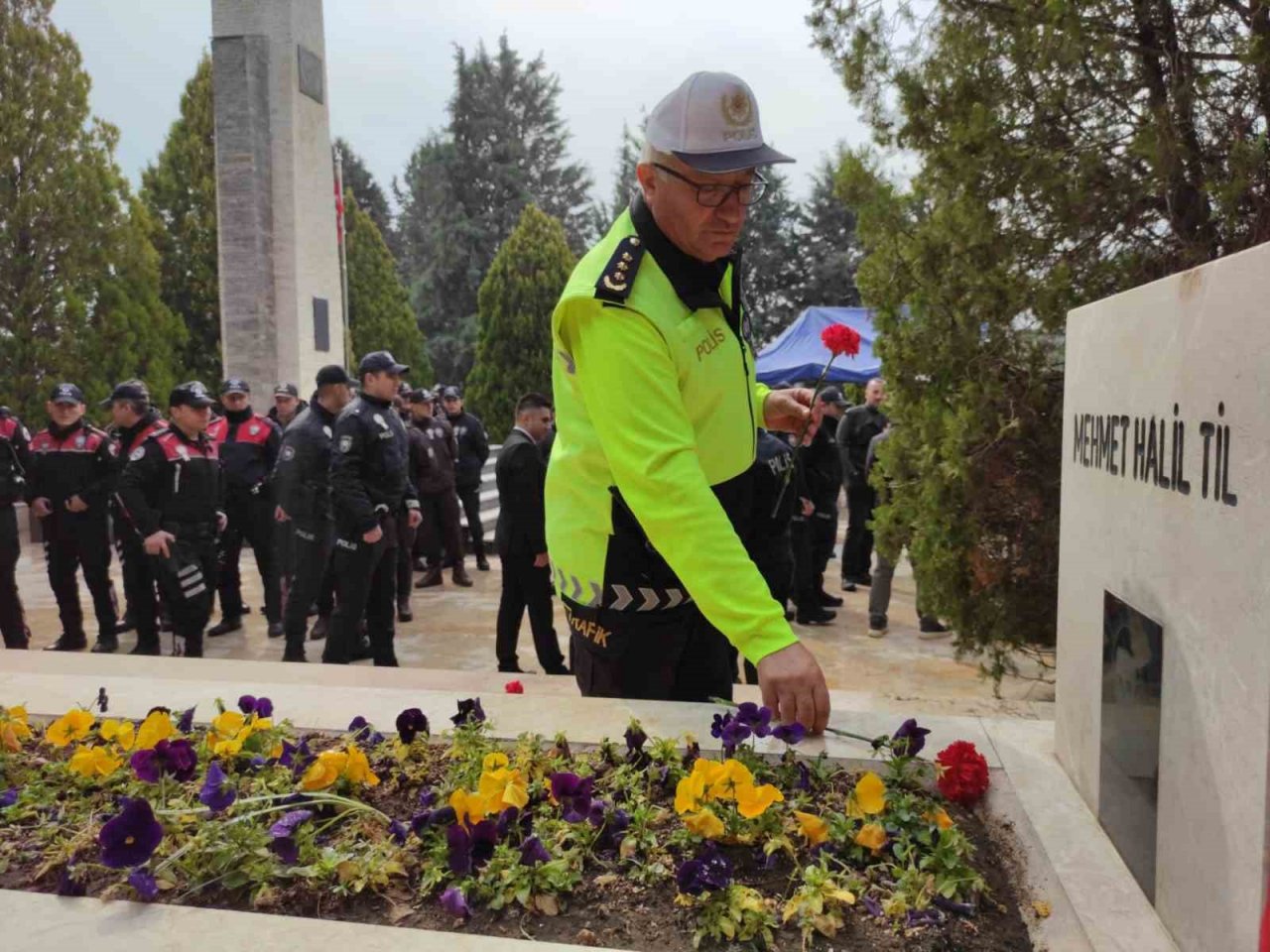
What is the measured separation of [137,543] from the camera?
712 centimetres

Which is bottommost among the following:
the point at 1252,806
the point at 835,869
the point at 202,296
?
the point at 835,869

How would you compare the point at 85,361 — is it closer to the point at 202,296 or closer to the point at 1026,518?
the point at 202,296

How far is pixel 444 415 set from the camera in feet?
36.7

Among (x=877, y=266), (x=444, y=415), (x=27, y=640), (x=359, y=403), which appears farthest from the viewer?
(x=444, y=415)

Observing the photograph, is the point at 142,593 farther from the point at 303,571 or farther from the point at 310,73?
the point at 310,73

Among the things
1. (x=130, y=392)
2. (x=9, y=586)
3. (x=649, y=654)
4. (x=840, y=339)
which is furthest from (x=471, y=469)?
(x=649, y=654)

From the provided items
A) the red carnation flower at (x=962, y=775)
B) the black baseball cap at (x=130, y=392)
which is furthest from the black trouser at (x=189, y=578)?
the red carnation flower at (x=962, y=775)

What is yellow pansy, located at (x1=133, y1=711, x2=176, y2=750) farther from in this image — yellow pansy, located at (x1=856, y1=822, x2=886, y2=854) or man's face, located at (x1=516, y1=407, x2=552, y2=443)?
man's face, located at (x1=516, y1=407, x2=552, y2=443)

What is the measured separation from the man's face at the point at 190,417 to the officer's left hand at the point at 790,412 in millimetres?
5235

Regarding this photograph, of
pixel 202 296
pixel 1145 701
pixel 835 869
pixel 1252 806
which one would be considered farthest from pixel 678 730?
pixel 202 296

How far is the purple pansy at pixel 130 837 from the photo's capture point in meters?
1.69

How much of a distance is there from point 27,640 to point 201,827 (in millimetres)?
6703

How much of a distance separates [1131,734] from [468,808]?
124 cm

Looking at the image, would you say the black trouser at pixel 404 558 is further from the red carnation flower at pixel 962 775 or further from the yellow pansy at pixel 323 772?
the red carnation flower at pixel 962 775
